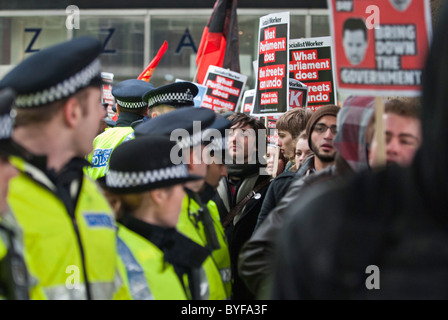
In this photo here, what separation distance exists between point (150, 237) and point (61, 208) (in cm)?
65

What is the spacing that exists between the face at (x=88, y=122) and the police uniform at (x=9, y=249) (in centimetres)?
29

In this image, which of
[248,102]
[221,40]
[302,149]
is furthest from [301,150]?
[248,102]

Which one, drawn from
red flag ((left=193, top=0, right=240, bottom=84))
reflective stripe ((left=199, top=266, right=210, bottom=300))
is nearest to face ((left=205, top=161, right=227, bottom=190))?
reflective stripe ((left=199, top=266, right=210, bottom=300))

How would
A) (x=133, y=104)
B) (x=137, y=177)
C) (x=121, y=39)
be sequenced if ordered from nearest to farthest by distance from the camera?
(x=137, y=177) < (x=133, y=104) < (x=121, y=39)

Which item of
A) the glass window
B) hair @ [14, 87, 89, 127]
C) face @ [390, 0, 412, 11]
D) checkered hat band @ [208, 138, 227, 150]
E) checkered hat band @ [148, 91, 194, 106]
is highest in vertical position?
the glass window

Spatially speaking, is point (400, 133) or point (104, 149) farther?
point (104, 149)

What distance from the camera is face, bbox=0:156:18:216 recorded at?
204cm

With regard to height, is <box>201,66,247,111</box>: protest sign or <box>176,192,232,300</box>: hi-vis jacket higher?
<box>201,66,247,111</box>: protest sign

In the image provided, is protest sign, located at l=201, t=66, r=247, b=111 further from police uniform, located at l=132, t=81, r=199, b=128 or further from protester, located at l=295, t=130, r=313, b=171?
protester, located at l=295, t=130, r=313, b=171

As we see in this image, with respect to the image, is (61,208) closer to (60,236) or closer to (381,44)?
(60,236)

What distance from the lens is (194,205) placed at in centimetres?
347

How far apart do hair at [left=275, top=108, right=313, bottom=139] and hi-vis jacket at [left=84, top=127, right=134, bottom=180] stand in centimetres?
134

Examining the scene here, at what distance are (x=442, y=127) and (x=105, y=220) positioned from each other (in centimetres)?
154

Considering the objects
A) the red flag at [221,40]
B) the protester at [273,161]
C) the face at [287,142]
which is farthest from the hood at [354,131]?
the red flag at [221,40]
